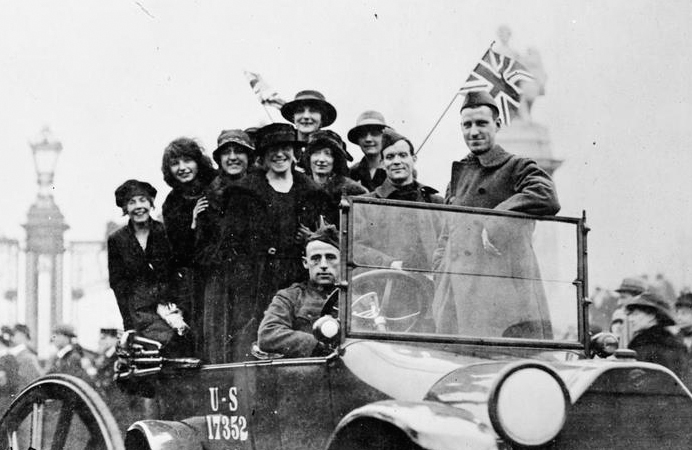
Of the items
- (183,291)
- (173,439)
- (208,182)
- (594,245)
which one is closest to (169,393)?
(173,439)

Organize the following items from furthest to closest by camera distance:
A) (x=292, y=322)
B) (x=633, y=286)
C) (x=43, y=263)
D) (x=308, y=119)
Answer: (x=43, y=263)
(x=308, y=119)
(x=633, y=286)
(x=292, y=322)

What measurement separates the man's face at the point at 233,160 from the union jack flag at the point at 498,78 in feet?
5.24

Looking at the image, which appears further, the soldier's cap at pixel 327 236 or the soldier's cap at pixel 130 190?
the soldier's cap at pixel 130 190

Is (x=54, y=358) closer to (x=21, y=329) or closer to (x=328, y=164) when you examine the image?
(x=21, y=329)

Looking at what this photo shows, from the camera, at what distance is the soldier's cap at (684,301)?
293 inches

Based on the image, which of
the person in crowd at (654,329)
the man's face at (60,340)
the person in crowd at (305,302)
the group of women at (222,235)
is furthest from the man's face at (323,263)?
the man's face at (60,340)

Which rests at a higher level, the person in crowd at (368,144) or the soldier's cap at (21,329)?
the person in crowd at (368,144)

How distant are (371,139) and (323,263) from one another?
2206 millimetres

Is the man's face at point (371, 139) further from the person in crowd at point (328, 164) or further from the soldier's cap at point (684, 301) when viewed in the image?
the soldier's cap at point (684, 301)

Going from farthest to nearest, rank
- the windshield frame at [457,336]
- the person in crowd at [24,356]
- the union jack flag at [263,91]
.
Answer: the person in crowd at [24,356] → the union jack flag at [263,91] → the windshield frame at [457,336]

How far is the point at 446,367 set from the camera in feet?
15.1

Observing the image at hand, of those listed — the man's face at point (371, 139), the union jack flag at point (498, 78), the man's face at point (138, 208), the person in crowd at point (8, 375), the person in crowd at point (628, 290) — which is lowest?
the person in crowd at point (8, 375)

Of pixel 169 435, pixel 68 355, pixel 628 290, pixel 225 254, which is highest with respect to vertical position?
pixel 225 254

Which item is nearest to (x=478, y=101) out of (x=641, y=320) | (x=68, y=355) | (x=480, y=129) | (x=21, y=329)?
(x=480, y=129)
